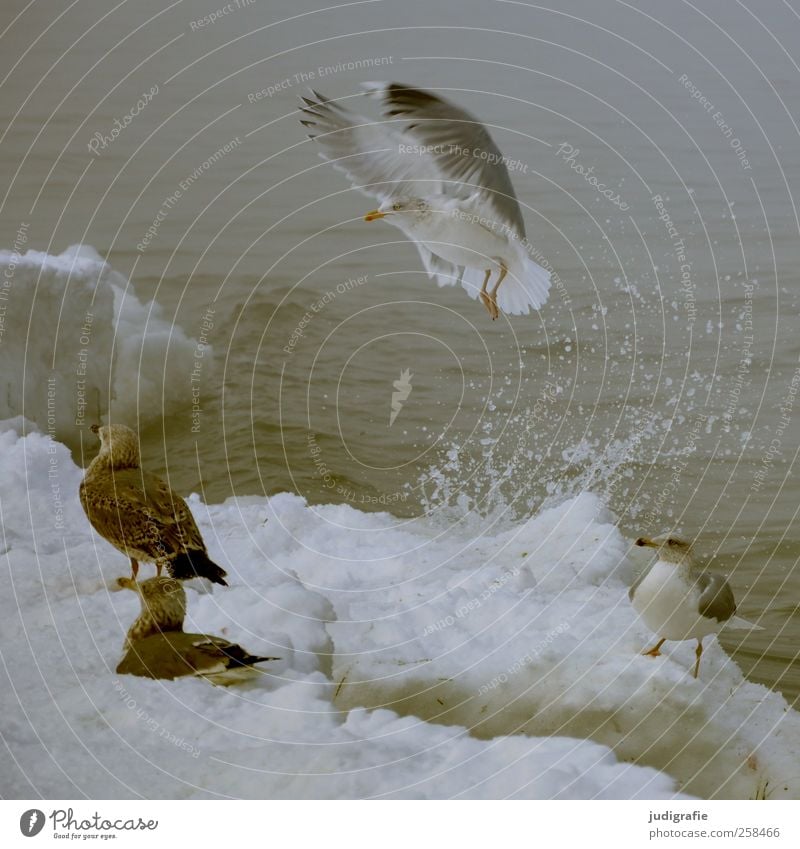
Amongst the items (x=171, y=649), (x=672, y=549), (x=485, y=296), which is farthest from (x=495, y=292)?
(x=171, y=649)

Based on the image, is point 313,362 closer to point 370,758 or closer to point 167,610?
point 167,610

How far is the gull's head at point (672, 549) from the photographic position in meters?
1.47

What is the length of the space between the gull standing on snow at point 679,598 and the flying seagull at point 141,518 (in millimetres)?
580

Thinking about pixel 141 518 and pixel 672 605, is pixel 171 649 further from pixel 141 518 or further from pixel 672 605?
pixel 672 605

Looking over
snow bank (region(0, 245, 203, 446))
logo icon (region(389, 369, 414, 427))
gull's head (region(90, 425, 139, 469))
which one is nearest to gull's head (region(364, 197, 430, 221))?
logo icon (region(389, 369, 414, 427))

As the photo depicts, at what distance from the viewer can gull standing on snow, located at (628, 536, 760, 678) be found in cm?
145

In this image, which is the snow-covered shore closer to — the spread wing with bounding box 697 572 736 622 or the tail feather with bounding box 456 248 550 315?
the spread wing with bounding box 697 572 736 622

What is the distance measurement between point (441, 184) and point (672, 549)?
59 cm

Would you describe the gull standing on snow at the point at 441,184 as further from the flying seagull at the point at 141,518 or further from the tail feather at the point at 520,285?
the flying seagull at the point at 141,518

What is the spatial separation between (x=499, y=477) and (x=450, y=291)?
281 mm

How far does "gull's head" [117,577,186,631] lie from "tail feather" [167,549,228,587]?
14mm

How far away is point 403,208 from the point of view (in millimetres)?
1555

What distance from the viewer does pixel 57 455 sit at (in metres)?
1.57
